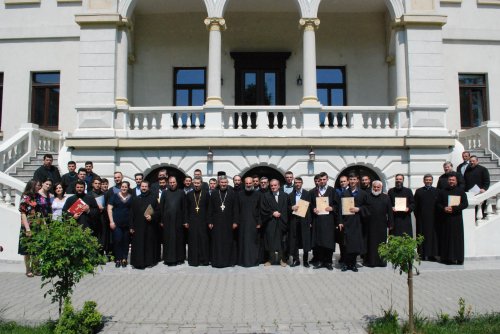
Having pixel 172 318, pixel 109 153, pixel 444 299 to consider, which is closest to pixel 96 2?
pixel 109 153

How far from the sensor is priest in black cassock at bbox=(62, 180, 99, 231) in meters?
9.27

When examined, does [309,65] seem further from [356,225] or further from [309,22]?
[356,225]

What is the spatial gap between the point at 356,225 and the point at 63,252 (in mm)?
6422

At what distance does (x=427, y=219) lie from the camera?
10414 mm

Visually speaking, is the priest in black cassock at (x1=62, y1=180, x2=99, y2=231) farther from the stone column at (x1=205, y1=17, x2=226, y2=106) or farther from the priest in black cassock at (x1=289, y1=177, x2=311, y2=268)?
the stone column at (x1=205, y1=17, x2=226, y2=106)

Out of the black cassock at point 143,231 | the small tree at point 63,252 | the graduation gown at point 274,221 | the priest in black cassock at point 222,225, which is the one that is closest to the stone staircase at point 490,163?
the graduation gown at point 274,221

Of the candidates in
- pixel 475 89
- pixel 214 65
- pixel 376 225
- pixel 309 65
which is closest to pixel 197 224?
pixel 376 225

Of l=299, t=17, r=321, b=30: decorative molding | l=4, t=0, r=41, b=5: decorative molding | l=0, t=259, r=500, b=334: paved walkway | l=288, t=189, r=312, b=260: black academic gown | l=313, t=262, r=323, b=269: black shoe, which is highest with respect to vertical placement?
l=4, t=0, r=41, b=5: decorative molding

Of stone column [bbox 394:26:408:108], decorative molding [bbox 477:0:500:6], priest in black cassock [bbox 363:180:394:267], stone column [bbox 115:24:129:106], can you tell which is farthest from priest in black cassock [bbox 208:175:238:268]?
decorative molding [bbox 477:0:500:6]

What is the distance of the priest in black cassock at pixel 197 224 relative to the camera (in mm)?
9890

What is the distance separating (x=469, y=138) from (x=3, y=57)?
18.4 m

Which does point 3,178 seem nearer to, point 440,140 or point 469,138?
point 440,140

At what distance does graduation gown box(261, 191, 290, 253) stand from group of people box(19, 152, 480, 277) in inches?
0.9

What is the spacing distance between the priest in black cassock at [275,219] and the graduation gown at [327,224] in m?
0.67
